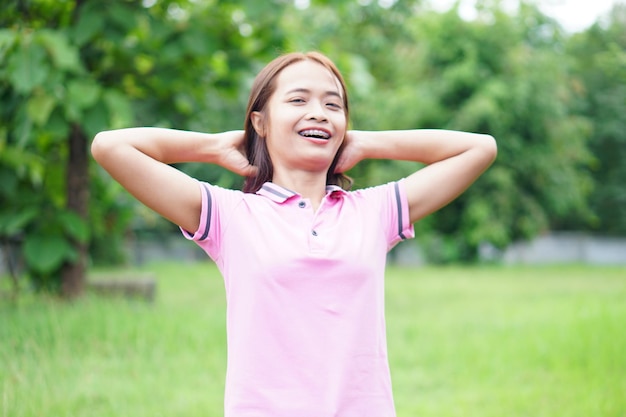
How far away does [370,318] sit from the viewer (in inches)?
68.3

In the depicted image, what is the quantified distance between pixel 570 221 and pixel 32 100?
72.2 ft

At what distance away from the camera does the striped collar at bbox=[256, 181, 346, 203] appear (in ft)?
5.96

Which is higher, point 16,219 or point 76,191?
point 76,191

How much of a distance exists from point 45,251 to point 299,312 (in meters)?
3.79

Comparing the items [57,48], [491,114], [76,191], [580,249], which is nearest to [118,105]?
[57,48]

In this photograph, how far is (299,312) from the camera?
Answer: 168cm

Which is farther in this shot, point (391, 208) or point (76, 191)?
point (76, 191)

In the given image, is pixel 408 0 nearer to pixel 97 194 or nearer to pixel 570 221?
pixel 570 221

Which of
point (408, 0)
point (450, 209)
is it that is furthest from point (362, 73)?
point (408, 0)

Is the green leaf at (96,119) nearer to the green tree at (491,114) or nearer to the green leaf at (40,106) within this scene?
the green leaf at (40,106)

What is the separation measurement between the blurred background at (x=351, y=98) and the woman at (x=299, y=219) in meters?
2.32

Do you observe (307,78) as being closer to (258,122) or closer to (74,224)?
(258,122)

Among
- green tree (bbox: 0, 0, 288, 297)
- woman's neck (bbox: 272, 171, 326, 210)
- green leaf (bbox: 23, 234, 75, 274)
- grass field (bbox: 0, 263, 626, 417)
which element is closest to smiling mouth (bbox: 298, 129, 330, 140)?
woman's neck (bbox: 272, 171, 326, 210)

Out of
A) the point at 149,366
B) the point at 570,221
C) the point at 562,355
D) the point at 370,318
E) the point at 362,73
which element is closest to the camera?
the point at 370,318
